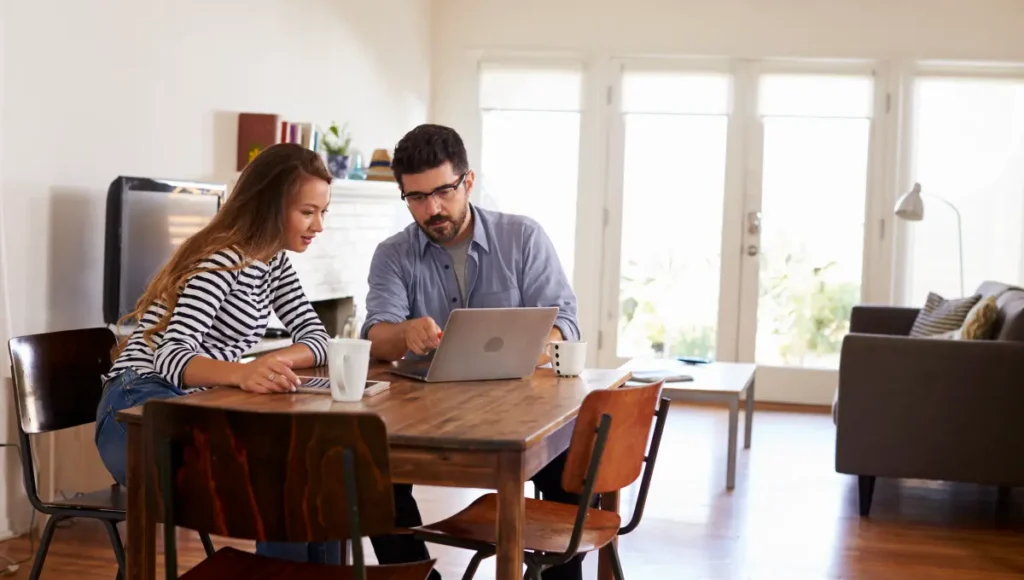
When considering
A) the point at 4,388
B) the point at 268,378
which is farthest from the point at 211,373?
the point at 4,388

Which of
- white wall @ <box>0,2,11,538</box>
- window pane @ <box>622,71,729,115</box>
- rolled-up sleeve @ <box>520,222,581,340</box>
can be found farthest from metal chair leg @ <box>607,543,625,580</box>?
window pane @ <box>622,71,729,115</box>

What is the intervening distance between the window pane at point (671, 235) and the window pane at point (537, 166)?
0.37 meters

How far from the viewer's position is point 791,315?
752 centimetres

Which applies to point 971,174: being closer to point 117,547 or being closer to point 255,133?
point 255,133

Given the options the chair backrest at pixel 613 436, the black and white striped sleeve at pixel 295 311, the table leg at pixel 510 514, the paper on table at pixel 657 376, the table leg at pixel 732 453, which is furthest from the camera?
the paper on table at pixel 657 376

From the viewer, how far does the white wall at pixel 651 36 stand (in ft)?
23.7

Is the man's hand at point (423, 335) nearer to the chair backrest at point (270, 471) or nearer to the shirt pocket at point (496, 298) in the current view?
the shirt pocket at point (496, 298)

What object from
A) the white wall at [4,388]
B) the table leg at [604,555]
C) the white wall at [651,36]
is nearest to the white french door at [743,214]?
the white wall at [651,36]

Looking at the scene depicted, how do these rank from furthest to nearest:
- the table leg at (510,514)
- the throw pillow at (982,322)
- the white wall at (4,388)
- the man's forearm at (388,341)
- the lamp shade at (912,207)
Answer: the lamp shade at (912,207) → the throw pillow at (982,322) → the white wall at (4,388) → the man's forearm at (388,341) → the table leg at (510,514)

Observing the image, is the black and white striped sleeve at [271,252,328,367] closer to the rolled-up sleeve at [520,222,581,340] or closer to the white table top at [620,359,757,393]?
the rolled-up sleeve at [520,222,581,340]

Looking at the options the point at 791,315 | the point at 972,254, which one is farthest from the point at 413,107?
the point at 972,254

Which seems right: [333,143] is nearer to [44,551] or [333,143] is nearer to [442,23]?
[442,23]

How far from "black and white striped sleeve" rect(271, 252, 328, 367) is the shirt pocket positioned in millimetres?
561

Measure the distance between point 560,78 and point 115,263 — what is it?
13.6 ft
